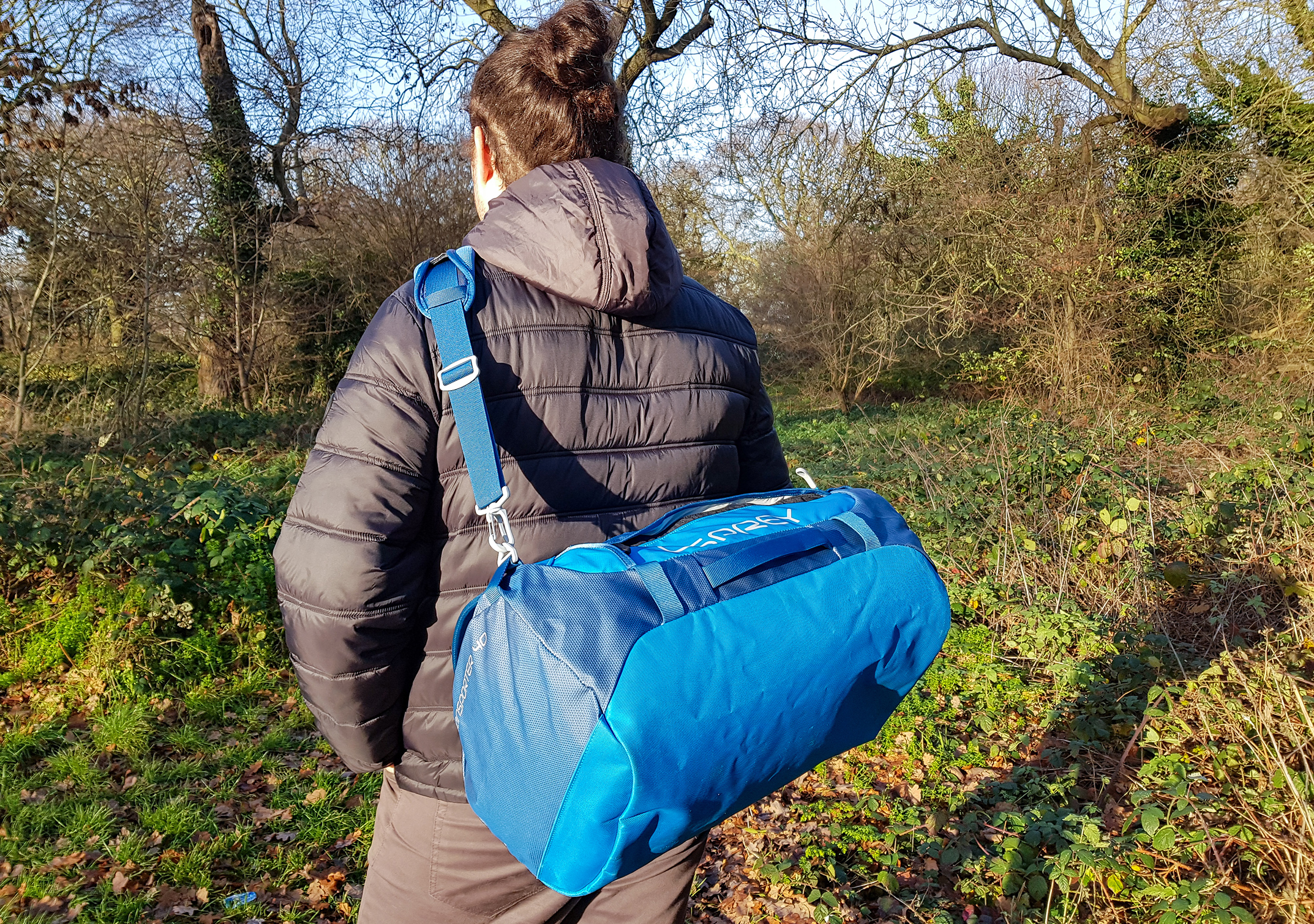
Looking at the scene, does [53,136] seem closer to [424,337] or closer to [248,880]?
[248,880]

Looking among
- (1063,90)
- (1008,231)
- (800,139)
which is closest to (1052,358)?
(1008,231)

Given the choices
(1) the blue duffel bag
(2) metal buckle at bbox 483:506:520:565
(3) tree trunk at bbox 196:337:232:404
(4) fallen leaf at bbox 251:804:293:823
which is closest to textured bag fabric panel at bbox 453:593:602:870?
(1) the blue duffel bag

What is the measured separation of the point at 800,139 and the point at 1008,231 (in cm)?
328

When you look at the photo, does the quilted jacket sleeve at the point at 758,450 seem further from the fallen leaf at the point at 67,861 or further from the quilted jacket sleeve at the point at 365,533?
the fallen leaf at the point at 67,861

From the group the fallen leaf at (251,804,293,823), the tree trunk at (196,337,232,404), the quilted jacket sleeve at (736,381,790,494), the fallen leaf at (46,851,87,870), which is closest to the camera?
the quilted jacket sleeve at (736,381,790,494)

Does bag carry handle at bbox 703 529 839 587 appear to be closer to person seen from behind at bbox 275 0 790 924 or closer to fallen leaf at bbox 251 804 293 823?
person seen from behind at bbox 275 0 790 924

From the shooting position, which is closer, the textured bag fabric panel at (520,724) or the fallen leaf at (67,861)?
the textured bag fabric panel at (520,724)

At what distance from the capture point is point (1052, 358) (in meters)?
11.6

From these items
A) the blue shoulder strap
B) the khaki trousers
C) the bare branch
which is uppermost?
the bare branch

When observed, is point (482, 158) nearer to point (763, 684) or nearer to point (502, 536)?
point (502, 536)

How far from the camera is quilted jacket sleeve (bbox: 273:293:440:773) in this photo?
119 centimetres

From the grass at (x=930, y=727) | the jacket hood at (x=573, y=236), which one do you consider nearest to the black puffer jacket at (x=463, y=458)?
the jacket hood at (x=573, y=236)

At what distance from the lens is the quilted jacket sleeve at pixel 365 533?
119 cm

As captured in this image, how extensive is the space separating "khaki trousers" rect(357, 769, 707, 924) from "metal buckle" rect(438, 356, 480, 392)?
0.68 m
